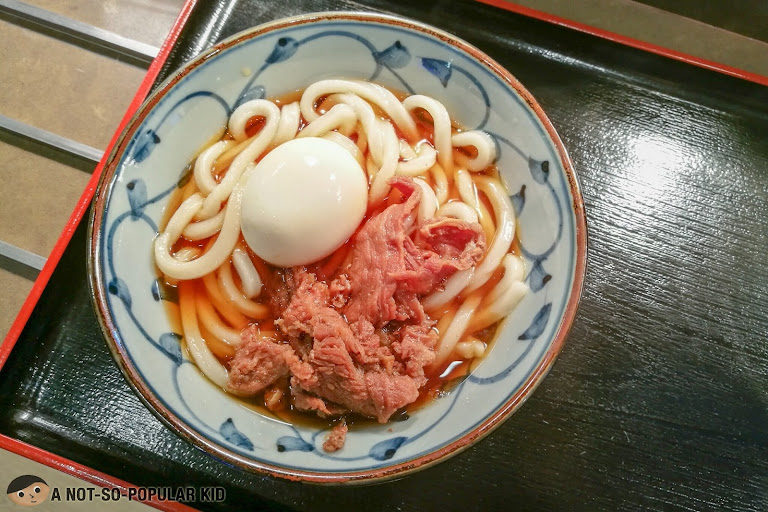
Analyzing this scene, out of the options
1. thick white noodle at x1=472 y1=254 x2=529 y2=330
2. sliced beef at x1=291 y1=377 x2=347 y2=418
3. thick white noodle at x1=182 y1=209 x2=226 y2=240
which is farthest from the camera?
thick white noodle at x1=182 y1=209 x2=226 y2=240

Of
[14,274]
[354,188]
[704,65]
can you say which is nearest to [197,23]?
[354,188]

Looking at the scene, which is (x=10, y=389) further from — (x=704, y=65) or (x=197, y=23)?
(x=704, y=65)

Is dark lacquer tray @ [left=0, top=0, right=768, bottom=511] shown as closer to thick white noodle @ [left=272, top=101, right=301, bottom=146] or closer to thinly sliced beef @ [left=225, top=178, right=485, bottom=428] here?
thinly sliced beef @ [left=225, top=178, right=485, bottom=428]

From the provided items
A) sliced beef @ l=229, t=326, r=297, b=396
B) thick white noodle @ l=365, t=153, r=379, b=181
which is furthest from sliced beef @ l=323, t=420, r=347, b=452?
thick white noodle @ l=365, t=153, r=379, b=181

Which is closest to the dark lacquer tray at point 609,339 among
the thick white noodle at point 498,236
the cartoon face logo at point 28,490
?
the cartoon face logo at point 28,490

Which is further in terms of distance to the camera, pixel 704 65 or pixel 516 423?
pixel 704 65

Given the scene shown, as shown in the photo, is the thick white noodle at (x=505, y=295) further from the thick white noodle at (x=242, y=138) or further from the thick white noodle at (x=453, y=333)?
the thick white noodle at (x=242, y=138)
